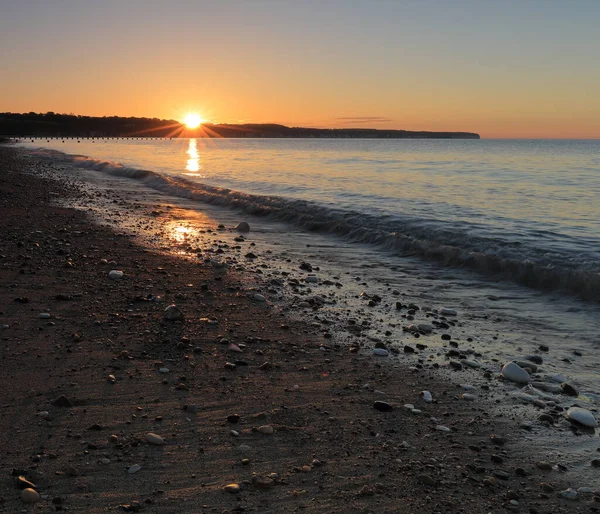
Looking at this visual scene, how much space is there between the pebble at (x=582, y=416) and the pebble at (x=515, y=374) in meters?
0.87

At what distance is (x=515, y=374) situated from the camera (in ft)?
21.6

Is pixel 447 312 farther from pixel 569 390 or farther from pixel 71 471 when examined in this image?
pixel 71 471

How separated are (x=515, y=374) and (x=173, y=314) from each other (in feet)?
15.8

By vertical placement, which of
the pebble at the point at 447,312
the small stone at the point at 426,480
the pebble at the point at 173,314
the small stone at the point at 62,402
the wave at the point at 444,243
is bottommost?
the small stone at the point at 426,480

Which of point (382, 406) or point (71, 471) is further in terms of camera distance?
point (382, 406)

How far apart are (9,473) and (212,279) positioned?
6851 millimetres

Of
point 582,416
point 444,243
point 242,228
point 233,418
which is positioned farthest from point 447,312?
point 242,228

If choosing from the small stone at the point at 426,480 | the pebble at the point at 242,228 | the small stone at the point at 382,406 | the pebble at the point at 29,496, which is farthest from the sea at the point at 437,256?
the pebble at the point at 29,496

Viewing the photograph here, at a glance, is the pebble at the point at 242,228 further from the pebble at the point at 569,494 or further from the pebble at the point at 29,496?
the pebble at the point at 569,494

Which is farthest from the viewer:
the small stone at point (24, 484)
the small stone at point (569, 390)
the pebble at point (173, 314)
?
the pebble at point (173, 314)

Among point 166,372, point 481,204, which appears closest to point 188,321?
point 166,372

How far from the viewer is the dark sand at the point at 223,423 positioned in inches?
162

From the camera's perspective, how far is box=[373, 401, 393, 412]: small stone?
5637 millimetres

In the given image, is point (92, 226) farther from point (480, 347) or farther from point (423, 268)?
point (480, 347)
